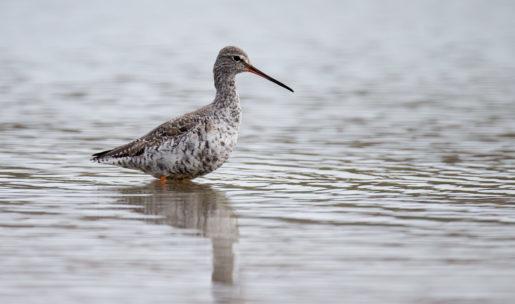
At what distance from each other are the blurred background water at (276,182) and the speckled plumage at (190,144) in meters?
0.27

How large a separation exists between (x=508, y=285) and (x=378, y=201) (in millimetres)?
3479

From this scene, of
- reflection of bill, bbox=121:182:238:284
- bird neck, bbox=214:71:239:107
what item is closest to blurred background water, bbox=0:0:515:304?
reflection of bill, bbox=121:182:238:284

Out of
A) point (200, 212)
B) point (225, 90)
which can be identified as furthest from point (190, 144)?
point (200, 212)

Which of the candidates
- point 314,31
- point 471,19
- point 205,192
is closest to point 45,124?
point 205,192

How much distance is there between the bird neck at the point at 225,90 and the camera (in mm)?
12633

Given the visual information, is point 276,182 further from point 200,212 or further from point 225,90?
point 200,212

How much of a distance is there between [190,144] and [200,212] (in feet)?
5.32

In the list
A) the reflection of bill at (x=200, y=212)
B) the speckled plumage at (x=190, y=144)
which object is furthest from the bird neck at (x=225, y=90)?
the reflection of bill at (x=200, y=212)

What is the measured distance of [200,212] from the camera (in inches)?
420

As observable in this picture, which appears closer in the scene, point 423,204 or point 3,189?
point 423,204

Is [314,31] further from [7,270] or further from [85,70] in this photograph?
[7,270]

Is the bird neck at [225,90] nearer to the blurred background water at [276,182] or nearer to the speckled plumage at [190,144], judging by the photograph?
the speckled plumage at [190,144]

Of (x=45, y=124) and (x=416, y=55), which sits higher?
(x=416, y=55)

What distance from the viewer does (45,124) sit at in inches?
668
